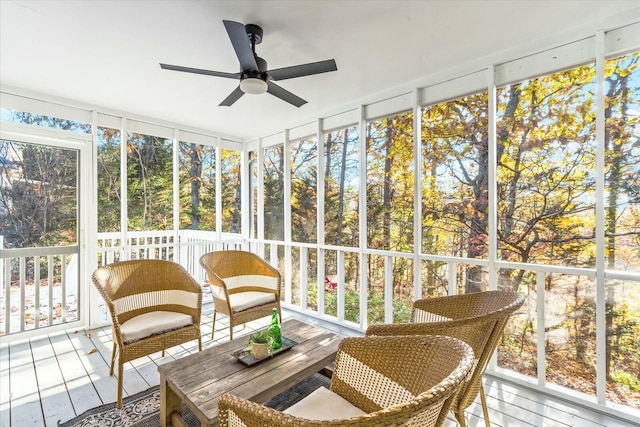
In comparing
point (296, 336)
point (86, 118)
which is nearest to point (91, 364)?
point (296, 336)

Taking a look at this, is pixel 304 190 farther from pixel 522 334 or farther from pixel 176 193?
pixel 522 334

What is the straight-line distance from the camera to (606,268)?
210 centimetres

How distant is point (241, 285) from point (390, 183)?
2084 millimetres

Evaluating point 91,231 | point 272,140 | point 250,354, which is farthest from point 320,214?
point 91,231

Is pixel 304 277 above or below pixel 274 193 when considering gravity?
below

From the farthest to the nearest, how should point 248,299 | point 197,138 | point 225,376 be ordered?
1. point 197,138
2. point 248,299
3. point 225,376

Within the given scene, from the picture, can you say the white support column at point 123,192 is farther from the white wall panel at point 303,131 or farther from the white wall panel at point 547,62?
the white wall panel at point 547,62

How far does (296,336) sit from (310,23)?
223 cm

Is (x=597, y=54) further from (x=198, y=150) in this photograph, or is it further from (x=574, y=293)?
(x=198, y=150)

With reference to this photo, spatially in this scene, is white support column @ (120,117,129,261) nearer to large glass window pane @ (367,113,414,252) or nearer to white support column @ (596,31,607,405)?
large glass window pane @ (367,113,414,252)

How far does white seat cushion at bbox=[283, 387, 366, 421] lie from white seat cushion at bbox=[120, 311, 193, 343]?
1542mm

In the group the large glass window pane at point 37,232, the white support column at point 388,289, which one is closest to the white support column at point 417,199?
the white support column at point 388,289

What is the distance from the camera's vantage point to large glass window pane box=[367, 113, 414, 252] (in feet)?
10.7

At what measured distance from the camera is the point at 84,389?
2.35 metres
